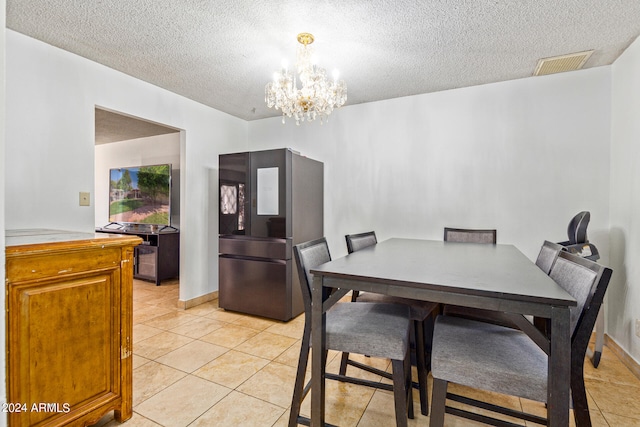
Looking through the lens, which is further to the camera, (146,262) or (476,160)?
(146,262)

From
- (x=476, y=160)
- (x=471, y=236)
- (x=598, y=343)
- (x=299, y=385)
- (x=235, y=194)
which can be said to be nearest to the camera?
(x=299, y=385)

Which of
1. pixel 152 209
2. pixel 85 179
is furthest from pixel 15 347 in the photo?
pixel 152 209

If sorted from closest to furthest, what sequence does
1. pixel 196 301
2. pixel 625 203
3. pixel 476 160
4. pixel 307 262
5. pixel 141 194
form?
pixel 307 262, pixel 625 203, pixel 476 160, pixel 196 301, pixel 141 194

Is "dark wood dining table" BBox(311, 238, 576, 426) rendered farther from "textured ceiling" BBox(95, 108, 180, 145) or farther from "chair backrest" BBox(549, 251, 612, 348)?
"textured ceiling" BBox(95, 108, 180, 145)

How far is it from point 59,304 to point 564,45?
3754 millimetres

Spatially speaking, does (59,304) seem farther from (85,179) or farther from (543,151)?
(543,151)

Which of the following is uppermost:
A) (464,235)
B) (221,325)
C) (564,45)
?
→ (564,45)

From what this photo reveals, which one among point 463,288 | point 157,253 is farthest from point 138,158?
point 463,288

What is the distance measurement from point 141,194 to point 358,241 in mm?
4434

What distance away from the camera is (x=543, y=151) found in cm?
296

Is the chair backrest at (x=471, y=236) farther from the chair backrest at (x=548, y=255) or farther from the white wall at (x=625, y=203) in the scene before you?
the white wall at (x=625, y=203)

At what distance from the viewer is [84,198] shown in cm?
259

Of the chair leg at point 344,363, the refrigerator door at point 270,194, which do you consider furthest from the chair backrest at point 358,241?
the refrigerator door at point 270,194

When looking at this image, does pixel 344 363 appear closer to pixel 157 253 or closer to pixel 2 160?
pixel 2 160
